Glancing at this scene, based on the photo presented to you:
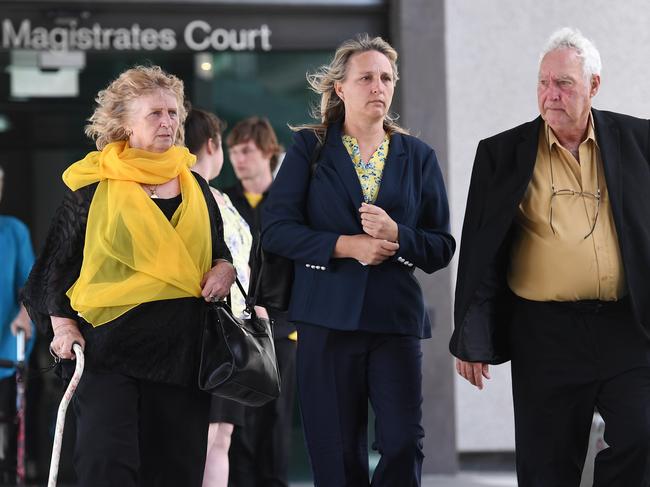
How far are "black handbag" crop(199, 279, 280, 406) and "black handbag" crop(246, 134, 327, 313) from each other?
0.44ft

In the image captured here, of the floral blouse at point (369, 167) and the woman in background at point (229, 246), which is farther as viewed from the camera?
the woman in background at point (229, 246)

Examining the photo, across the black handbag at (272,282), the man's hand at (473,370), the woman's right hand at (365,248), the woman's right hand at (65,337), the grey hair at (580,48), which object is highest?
the grey hair at (580,48)

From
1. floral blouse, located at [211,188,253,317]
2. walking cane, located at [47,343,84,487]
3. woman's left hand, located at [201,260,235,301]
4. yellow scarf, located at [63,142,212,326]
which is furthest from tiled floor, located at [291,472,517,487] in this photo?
walking cane, located at [47,343,84,487]

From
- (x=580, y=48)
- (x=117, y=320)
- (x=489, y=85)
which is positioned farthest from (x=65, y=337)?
(x=489, y=85)

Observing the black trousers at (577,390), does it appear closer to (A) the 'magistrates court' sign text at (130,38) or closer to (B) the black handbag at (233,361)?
(B) the black handbag at (233,361)

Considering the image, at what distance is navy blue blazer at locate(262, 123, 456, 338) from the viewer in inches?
215

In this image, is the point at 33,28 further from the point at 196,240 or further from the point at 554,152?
the point at 554,152

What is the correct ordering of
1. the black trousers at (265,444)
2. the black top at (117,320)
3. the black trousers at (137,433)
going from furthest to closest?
the black trousers at (265,444) → the black top at (117,320) → the black trousers at (137,433)

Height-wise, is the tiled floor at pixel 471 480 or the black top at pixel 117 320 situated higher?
the black top at pixel 117 320

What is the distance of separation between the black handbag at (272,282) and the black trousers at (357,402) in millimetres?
184

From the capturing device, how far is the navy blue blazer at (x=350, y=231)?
5.45 meters

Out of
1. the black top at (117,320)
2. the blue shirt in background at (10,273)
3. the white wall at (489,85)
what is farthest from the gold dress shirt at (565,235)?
the blue shirt in background at (10,273)

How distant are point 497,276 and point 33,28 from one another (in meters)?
5.37

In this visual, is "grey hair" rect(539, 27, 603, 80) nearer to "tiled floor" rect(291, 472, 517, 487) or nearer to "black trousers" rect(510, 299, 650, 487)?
"black trousers" rect(510, 299, 650, 487)
